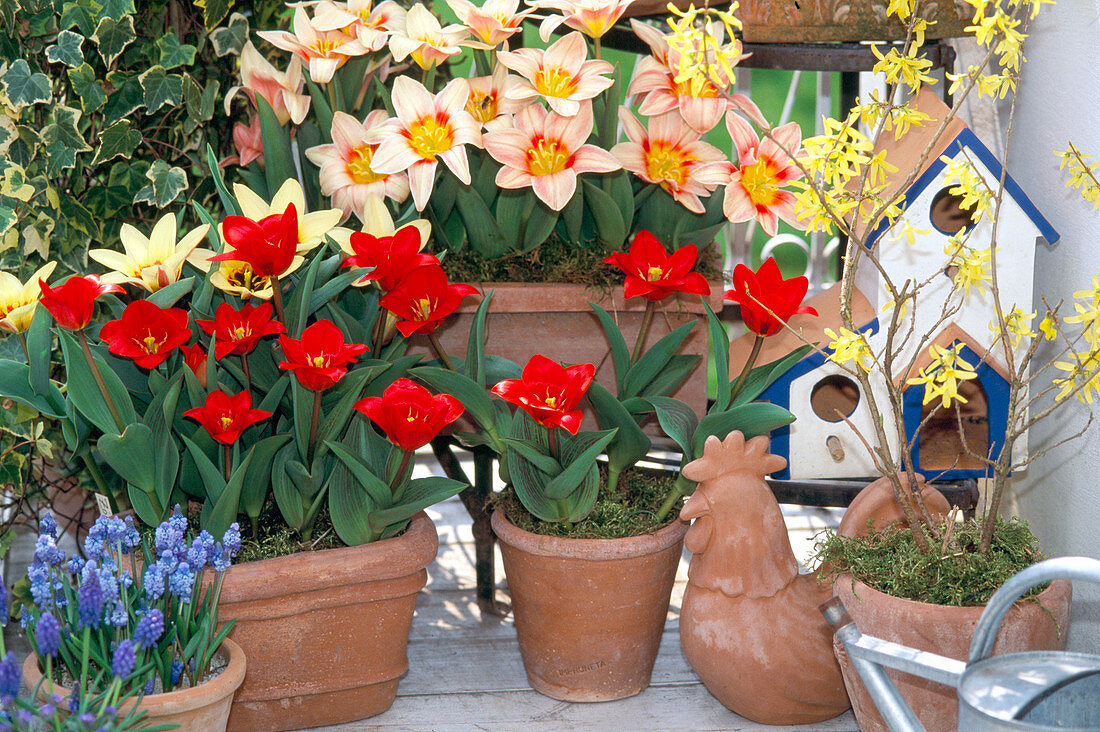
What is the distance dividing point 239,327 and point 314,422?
0.48 ft

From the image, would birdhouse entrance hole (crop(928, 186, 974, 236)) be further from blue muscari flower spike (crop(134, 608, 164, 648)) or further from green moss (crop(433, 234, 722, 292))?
blue muscari flower spike (crop(134, 608, 164, 648))

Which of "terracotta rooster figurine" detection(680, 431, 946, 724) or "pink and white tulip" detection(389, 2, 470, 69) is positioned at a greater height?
"pink and white tulip" detection(389, 2, 470, 69)

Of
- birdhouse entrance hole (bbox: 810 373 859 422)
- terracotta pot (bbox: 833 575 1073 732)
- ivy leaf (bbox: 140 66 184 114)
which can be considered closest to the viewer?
terracotta pot (bbox: 833 575 1073 732)

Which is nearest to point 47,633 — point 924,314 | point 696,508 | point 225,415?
point 225,415

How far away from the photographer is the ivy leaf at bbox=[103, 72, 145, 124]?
5.13 feet

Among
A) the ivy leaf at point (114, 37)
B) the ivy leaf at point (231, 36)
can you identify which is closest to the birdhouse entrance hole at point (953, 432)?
the ivy leaf at point (231, 36)

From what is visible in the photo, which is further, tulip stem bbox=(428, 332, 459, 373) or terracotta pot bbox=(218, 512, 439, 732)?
tulip stem bbox=(428, 332, 459, 373)

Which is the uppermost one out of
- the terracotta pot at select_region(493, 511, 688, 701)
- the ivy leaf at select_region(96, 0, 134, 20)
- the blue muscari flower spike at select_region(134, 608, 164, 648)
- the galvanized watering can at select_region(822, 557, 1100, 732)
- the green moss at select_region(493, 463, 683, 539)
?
the ivy leaf at select_region(96, 0, 134, 20)

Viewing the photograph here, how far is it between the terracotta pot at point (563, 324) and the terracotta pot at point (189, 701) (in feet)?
1.84

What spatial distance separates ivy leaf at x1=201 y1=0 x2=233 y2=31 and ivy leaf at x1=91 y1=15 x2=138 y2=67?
0.36ft

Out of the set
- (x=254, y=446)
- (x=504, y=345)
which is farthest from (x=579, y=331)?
(x=254, y=446)

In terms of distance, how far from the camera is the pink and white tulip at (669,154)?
1.46 m

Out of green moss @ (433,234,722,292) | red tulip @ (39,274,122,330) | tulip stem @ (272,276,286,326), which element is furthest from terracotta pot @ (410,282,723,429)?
red tulip @ (39,274,122,330)

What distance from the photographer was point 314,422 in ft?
4.25
